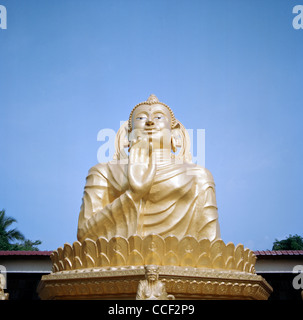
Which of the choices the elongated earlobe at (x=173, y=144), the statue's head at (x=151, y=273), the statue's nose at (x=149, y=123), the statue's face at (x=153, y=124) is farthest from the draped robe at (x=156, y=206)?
the statue's head at (x=151, y=273)

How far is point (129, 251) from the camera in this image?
3.84 metres

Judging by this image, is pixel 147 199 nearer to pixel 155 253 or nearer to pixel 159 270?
pixel 155 253

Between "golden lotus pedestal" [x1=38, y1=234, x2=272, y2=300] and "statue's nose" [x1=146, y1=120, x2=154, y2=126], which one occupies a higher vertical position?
"statue's nose" [x1=146, y1=120, x2=154, y2=126]

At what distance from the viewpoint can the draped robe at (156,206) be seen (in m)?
4.67

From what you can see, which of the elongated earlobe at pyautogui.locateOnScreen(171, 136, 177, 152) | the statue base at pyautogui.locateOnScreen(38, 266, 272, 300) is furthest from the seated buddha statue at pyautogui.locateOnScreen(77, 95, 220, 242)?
the statue base at pyautogui.locateOnScreen(38, 266, 272, 300)

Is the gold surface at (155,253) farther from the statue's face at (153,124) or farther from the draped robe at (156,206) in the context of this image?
the statue's face at (153,124)

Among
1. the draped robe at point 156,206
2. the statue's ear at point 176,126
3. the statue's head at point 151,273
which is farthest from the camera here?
the statue's ear at point 176,126

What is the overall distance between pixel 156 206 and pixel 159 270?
5.11 ft

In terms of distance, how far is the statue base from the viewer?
141 inches

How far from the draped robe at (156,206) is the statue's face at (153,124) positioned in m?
0.65

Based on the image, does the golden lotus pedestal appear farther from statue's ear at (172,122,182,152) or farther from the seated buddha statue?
statue's ear at (172,122,182,152)

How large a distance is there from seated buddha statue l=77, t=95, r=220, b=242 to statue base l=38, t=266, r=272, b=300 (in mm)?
880
